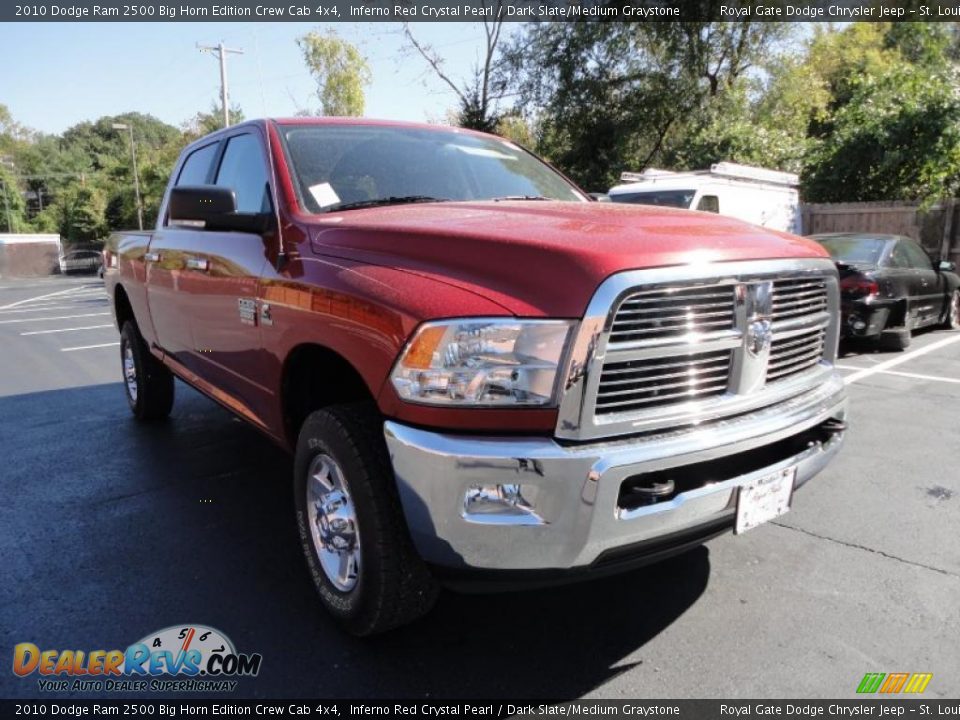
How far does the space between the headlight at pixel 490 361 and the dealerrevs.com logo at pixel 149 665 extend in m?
1.25

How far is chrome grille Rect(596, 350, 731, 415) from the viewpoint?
6.88ft

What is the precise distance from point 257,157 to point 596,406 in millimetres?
2266

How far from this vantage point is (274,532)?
3.51 metres

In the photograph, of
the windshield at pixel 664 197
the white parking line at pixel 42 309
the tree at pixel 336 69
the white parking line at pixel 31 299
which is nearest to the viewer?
the windshield at pixel 664 197

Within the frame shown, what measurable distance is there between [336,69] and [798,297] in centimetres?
3787

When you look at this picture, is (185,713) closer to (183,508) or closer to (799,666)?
(183,508)

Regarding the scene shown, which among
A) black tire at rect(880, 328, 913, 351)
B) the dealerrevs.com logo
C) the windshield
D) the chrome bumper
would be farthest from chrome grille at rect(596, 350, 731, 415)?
the windshield

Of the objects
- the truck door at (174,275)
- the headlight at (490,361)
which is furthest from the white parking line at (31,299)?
the headlight at (490,361)

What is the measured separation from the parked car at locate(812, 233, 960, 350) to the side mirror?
656cm

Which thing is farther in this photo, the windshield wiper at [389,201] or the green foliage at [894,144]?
the green foliage at [894,144]

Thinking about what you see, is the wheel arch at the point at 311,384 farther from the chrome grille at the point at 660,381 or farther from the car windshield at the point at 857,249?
the car windshield at the point at 857,249

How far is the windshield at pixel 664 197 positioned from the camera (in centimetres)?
1084

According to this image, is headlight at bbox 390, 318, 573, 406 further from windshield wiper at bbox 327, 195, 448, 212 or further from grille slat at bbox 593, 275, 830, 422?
windshield wiper at bbox 327, 195, 448, 212

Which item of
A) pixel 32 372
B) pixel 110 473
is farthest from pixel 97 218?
pixel 110 473
